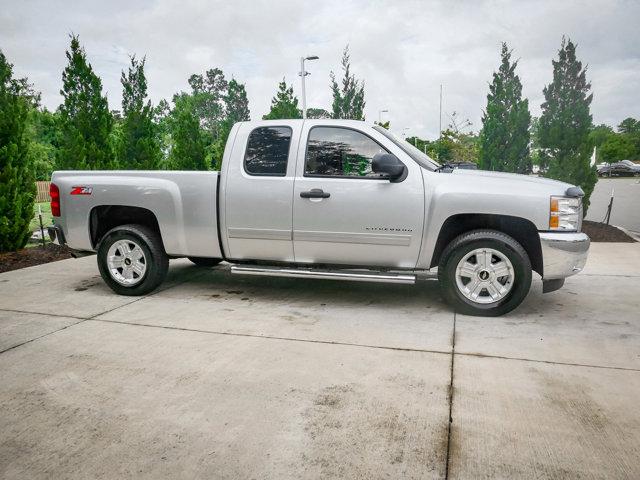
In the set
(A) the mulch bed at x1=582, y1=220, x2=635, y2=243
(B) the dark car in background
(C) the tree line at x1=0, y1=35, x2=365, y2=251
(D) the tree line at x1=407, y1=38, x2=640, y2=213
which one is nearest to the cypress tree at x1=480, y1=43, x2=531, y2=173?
(D) the tree line at x1=407, y1=38, x2=640, y2=213

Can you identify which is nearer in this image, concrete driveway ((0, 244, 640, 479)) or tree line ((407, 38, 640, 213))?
concrete driveway ((0, 244, 640, 479))

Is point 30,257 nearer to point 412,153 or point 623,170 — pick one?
point 412,153

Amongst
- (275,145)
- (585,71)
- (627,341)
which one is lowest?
(627,341)

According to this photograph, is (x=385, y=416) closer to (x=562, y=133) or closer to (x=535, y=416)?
(x=535, y=416)

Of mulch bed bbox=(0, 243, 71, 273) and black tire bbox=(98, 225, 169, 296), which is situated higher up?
black tire bbox=(98, 225, 169, 296)

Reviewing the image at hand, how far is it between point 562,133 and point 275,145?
31.2 ft

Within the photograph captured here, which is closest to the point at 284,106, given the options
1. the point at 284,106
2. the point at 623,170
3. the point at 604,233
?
the point at 284,106

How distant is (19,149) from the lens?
844cm

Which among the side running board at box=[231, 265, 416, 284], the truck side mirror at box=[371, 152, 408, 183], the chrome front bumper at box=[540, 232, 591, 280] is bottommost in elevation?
the side running board at box=[231, 265, 416, 284]

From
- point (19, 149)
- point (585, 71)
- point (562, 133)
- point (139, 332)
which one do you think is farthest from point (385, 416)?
point (585, 71)

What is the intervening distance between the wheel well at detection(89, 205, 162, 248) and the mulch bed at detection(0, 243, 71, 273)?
276 centimetres

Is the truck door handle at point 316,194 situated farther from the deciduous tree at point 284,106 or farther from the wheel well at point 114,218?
the deciduous tree at point 284,106

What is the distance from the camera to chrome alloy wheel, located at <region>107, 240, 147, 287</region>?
5.56m

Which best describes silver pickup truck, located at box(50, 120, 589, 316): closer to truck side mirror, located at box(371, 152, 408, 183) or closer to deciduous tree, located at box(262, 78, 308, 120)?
truck side mirror, located at box(371, 152, 408, 183)
